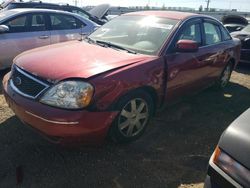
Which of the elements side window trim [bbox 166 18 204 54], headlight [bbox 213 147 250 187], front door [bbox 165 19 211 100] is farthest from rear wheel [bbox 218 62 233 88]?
headlight [bbox 213 147 250 187]

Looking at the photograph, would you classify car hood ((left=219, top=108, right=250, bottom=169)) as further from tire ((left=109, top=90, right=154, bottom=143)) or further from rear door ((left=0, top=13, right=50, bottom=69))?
rear door ((left=0, top=13, right=50, bottom=69))

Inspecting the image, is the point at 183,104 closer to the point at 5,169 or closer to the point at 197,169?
the point at 197,169

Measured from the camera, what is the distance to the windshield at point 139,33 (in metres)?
4.04

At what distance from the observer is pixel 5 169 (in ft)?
10.2

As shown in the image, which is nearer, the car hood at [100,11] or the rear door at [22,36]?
the rear door at [22,36]

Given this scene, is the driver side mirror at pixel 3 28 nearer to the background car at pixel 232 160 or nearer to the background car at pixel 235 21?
the background car at pixel 232 160

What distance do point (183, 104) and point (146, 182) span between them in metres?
2.48

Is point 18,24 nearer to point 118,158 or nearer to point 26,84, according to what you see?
point 26,84

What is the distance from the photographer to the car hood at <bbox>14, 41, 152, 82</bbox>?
3.21 m

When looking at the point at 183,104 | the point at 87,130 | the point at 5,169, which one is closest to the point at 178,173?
the point at 87,130

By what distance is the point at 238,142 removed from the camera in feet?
6.71

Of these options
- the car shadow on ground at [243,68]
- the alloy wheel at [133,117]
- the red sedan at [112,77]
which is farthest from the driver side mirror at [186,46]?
the car shadow on ground at [243,68]

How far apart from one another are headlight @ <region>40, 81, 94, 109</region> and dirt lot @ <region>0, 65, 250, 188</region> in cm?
71

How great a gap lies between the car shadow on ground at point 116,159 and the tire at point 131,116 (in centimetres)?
16
